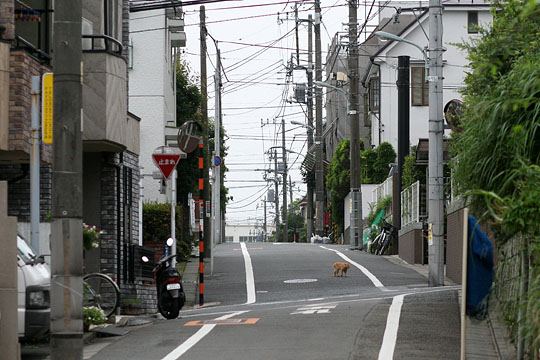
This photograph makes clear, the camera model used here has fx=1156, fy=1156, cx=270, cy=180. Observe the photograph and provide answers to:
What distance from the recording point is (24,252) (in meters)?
14.8

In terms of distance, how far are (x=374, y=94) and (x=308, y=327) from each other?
Answer: 1773 inches

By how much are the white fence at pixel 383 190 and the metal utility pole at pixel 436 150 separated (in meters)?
17.9

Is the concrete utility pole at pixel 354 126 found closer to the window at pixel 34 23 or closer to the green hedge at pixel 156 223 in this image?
the green hedge at pixel 156 223

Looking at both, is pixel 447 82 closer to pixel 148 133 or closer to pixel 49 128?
pixel 148 133

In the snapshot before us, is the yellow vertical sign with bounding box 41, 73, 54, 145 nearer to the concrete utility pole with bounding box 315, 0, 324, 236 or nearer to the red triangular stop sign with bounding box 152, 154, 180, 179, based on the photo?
the red triangular stop sign with bounding box 152, 154, 180, 179

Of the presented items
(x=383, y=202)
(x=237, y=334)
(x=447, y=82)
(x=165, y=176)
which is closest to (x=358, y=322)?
(x=237, y=334)

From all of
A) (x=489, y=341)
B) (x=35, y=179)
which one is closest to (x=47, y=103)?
(x=35, y=179)

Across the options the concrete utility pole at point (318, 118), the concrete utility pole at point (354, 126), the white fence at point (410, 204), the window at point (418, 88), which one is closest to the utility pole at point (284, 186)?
the concrete utility pole at point (318, 118)

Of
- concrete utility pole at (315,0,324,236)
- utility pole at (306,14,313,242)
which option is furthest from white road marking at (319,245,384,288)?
utility pole at (306,14,313,242)

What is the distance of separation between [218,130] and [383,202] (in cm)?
822

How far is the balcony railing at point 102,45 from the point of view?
70.4ft

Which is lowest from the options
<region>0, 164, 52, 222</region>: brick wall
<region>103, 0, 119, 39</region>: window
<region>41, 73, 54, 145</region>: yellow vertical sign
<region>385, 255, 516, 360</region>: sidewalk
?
<region>385, 255, 516, 360</region>: sidewalk

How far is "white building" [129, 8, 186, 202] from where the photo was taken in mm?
40156

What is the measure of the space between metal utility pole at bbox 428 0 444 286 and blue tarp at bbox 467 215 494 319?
52.5ft
